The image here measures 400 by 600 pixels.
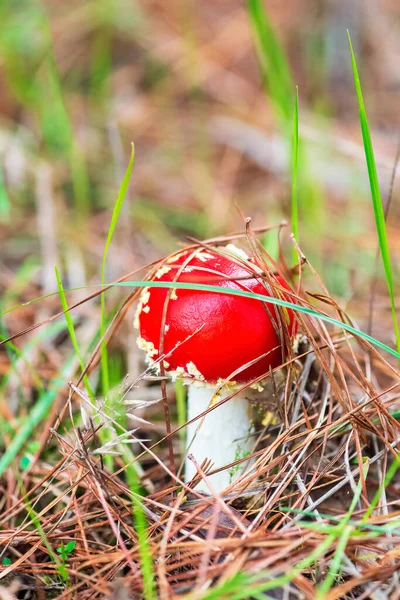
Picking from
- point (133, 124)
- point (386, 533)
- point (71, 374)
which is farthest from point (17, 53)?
point (386, 533)

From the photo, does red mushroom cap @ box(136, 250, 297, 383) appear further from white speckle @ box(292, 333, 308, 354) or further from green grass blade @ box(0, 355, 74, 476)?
green grass blade @ box(0, 355, 74, 476)

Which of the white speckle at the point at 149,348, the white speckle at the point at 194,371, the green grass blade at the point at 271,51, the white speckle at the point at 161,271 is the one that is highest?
the green grass blade at the point at 271,51

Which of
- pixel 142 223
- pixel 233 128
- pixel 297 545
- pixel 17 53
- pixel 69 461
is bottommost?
pixel 297 545

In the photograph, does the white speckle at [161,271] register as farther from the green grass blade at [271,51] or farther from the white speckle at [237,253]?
the green grass blade at [271,51]

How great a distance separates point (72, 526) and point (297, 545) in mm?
715

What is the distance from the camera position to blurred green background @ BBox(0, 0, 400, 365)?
2.95 m

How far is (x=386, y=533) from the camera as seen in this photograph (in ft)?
4.45

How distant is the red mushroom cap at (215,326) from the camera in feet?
4.90

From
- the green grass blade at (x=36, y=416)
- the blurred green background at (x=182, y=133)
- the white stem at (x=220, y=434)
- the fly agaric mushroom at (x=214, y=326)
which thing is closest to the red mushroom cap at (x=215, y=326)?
the fly agaric mushroom at (x=214, y=326)

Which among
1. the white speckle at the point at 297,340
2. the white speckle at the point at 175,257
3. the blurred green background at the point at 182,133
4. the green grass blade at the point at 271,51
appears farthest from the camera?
the blurred green background at the point at 182,133

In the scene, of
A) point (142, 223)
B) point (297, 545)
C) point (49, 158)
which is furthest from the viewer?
point (49, 158)

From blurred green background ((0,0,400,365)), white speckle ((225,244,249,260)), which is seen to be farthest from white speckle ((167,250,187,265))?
blurred green background ((0,0,400,365))

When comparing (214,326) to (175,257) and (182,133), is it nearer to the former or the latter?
(175,257)

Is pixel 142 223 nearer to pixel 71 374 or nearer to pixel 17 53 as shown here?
pixel 71 374
